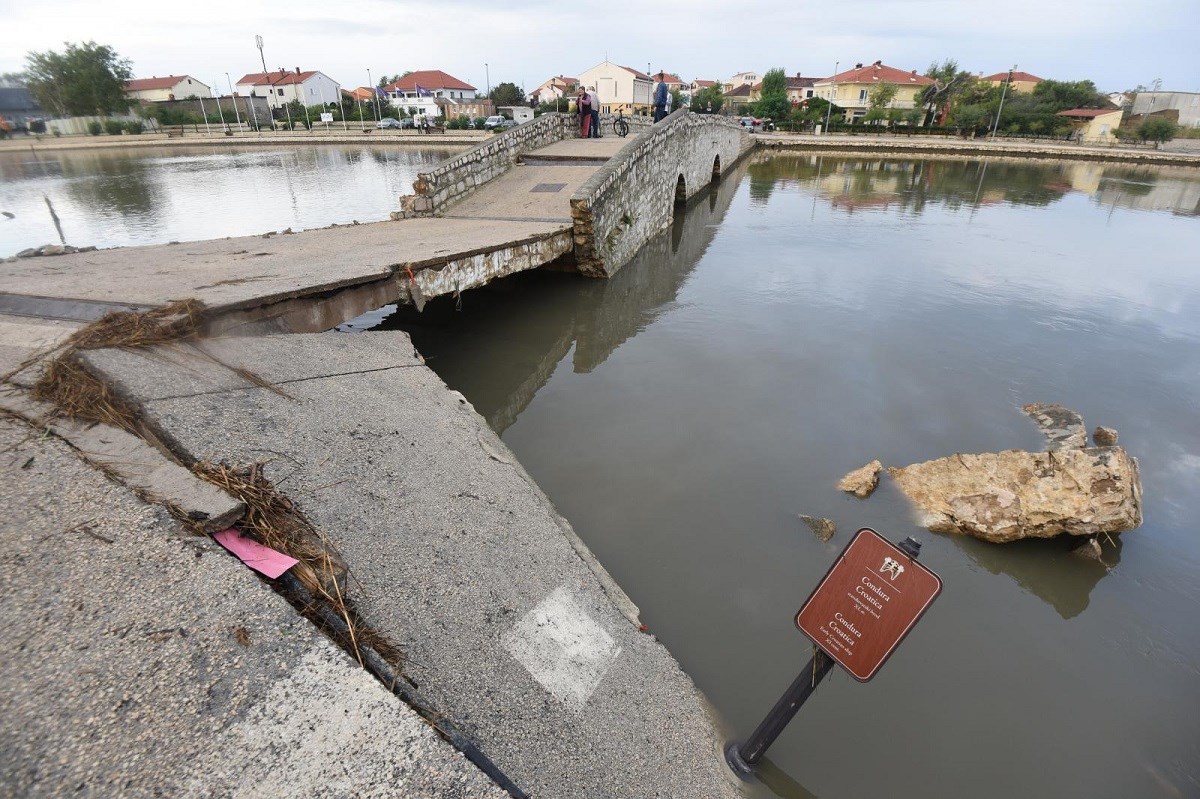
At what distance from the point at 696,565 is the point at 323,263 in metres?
4.91

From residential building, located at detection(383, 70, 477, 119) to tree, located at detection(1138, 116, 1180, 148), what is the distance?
203ft

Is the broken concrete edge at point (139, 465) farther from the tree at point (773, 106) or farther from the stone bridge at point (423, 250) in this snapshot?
the tree at point (773, 106)

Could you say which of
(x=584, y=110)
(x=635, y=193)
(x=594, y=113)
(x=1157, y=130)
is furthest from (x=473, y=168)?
(x=1157, y=130)

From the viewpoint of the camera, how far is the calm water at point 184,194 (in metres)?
12.9

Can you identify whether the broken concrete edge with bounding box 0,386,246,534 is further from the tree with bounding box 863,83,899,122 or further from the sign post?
the tree with bounding box 863,83,899,122

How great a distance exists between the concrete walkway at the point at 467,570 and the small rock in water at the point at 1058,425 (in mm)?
4983

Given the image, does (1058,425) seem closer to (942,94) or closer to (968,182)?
(968,182)

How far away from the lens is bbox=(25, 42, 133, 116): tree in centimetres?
5131

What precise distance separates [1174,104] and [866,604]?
82702mm

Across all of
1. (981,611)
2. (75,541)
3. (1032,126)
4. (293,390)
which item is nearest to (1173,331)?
(981,611)

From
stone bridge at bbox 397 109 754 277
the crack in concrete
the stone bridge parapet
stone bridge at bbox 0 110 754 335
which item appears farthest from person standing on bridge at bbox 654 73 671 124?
the crack in concrete

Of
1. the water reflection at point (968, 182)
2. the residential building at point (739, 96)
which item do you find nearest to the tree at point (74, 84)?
the water reflection at point (968, 182)

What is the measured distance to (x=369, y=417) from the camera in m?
3.93

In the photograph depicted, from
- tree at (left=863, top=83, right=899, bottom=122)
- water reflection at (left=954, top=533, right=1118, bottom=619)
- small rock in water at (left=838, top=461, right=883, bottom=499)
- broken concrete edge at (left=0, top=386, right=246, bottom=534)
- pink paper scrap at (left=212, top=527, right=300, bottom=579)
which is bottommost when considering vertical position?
water reflection at (left=954, top=533, right=1118, bottom=619)
